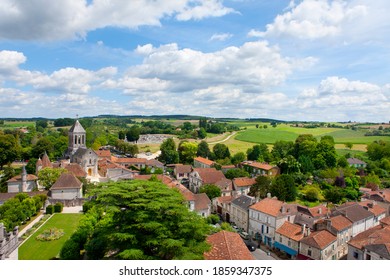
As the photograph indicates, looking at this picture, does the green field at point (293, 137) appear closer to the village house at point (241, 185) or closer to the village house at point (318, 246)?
the village house at point (241, 185)

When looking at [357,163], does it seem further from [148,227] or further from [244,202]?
[148,227]

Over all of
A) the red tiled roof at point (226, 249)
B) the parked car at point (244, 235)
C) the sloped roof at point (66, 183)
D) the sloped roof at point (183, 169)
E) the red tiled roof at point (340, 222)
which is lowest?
the parked car at point (244, 235)

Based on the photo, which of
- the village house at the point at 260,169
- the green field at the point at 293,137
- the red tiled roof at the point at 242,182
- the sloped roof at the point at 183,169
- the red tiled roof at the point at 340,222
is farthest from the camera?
the green field at the point at 293,137

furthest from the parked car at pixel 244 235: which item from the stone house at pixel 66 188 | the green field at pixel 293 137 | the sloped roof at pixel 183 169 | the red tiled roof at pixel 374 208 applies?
the green field at pixel 293 137

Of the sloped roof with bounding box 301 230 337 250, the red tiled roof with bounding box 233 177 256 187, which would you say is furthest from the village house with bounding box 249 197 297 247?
the red tiled roof with bounding box 233 177 256 187

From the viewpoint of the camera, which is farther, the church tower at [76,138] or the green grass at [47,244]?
the church tower at [76,138]

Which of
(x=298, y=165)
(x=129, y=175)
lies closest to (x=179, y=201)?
(x=129, y=175)
